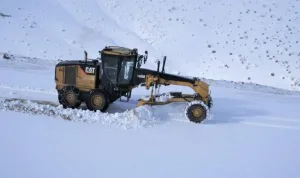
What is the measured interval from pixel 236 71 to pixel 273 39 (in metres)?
4.97

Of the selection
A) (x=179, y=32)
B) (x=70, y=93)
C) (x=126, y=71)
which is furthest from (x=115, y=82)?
(x=179, y=32)

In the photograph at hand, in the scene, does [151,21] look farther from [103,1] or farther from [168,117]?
[168,117]

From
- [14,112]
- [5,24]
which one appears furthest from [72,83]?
[5,24]

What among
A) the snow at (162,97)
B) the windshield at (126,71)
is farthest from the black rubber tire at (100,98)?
the windshield at (126,71)

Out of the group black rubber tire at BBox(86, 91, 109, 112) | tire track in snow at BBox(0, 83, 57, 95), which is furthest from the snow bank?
tire track in snow at BBox(0, 83, 57, 95)

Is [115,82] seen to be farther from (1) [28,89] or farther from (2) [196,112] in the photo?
(1) [28,89]

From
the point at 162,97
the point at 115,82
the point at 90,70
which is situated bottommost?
the point at 162,97

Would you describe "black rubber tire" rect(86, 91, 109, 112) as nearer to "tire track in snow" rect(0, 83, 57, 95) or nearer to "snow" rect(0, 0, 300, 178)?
"snow" rect(0, 0, 300, 178)

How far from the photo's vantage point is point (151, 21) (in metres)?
26.9

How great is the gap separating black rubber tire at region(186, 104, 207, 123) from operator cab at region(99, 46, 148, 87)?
5.31 ft

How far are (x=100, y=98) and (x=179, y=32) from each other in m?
16.7

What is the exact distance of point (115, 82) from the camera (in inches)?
376

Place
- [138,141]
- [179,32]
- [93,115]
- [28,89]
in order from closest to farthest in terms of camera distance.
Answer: [138,141] → [93,115] → [28,89] → [179,32]

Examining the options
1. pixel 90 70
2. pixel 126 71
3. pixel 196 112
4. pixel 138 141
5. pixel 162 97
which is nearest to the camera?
pixel 138 141
